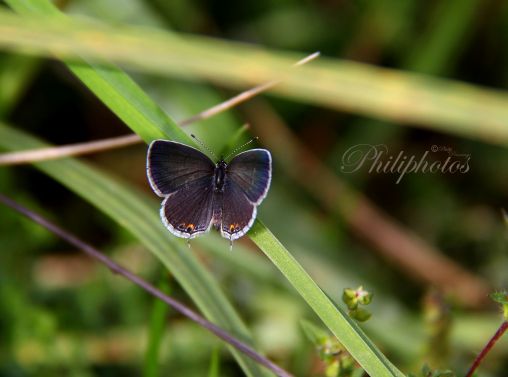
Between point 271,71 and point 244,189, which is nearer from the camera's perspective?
point 271,71

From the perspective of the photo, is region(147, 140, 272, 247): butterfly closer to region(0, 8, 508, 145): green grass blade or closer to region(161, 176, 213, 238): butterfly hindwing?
region(161, 176, 213, 238): butterfly hindwing

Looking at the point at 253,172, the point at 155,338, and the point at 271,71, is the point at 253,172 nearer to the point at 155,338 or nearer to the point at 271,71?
the point at 271,71

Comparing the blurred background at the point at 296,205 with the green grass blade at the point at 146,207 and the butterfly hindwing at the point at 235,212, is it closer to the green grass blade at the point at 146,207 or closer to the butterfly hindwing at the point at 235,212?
the green grass blade at the point at 146,207

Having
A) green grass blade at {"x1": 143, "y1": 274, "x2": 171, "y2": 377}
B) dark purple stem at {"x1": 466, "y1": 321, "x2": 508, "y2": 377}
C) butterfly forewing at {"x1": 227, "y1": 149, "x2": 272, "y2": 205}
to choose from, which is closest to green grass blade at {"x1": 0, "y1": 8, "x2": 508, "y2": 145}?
butterfly forewing at {"x1": 227, "y1": 149, "x2": 272, "y2": 205}

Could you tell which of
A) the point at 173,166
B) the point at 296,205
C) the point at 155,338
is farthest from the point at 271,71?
the point at 296,205

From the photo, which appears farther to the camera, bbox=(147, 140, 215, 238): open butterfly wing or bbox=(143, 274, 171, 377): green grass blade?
bbox=(143, 274, 171, 377): green grass blade

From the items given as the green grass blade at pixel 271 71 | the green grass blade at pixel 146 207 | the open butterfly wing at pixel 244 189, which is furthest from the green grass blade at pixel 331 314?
the green grass blade at pixel 271 71
